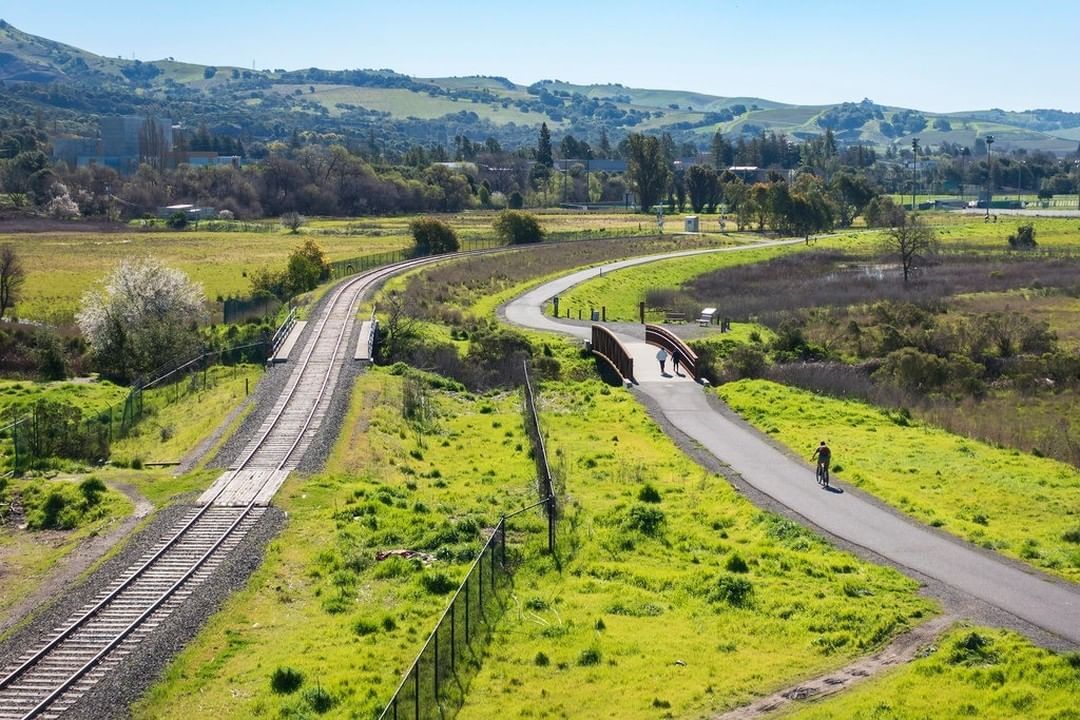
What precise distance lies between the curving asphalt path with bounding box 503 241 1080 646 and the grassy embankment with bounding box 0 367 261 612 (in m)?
14.2

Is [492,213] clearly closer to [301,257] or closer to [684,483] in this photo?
[301,257]

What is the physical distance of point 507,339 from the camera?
178 ft

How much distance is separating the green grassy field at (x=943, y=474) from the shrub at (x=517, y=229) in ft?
233

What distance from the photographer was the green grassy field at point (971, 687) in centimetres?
1789

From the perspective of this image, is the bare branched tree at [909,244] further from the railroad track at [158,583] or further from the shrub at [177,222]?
the shrub at [177,222]

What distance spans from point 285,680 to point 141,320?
40010 millimetres

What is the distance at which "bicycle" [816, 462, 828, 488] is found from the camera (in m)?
30.8

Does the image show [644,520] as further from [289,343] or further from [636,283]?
[636,283]

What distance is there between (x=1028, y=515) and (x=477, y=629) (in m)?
13.8

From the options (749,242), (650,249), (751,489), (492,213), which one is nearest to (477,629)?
(751,489)

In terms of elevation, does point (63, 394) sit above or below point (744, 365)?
below

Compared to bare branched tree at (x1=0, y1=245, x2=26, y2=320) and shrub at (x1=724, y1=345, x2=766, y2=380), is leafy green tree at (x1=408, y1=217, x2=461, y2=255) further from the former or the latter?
shrub at (x1=724, y1=345, x2=766, y2=380)

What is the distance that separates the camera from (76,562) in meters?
25.7

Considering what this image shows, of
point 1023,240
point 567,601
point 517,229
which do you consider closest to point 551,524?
point 567,601
